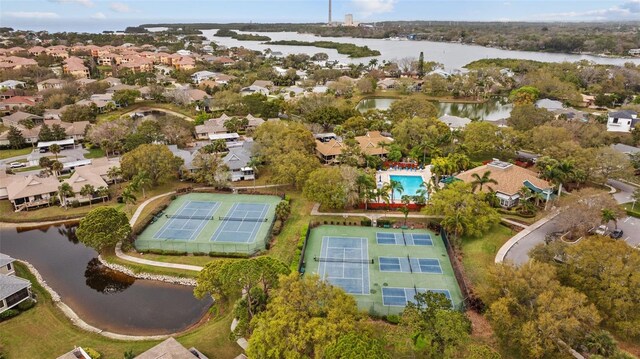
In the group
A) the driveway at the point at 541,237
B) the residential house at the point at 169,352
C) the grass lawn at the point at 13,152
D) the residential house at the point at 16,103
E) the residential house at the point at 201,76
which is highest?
the residential house at the point at 201,76

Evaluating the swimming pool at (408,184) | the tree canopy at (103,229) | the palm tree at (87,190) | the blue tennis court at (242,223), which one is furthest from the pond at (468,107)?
the tree canopy at (103,229)

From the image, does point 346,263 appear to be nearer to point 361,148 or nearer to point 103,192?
point 361,148

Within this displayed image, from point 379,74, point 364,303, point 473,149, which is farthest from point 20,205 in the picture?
point 379,74

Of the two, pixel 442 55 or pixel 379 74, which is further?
pixel 442 55

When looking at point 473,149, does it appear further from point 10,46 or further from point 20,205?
point 10,46

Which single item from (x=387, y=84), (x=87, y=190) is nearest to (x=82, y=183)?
(x=87, y=190)

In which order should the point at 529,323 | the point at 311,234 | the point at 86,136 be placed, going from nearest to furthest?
the point at 529,323 < the point at 311,234 < the point at 86,136

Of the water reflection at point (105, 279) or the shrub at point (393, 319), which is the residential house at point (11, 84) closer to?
the water reflection at point (105, 279)
